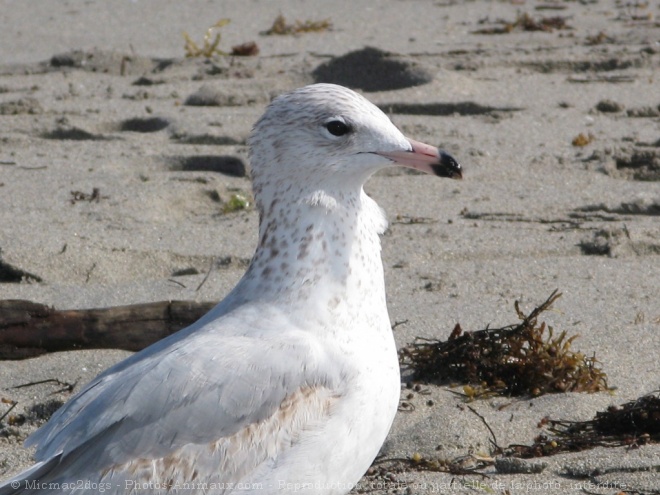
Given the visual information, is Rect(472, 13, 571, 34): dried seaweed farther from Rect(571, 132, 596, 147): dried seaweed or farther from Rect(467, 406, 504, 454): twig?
Rect(467, 406, 504, 454): twig

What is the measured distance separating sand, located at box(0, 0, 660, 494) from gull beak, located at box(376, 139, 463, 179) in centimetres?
90

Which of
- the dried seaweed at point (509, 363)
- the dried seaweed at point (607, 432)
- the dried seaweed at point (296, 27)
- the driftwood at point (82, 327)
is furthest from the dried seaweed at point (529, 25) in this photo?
the dried seaweed at point (607, 432)

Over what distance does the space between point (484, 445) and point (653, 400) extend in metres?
0.53

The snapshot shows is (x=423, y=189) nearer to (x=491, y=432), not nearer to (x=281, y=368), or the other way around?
(x=491, y=432)

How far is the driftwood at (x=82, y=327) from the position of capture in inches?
162

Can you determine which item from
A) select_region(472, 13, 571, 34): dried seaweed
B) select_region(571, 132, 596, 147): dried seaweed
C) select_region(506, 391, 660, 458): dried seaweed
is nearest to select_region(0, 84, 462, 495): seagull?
select_region(506, 391, 660, 458): dried seaweed

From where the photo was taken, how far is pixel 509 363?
4094 millimetres

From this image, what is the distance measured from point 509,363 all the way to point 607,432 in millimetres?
518

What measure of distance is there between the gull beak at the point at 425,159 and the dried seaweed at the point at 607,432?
36.5 inches

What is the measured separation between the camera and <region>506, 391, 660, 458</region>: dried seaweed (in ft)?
11.8

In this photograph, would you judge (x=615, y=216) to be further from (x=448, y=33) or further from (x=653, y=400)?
(x=448, y=33)

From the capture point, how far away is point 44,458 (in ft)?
9.41

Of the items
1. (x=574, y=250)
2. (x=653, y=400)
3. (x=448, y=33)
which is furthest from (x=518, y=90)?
(x=653, y=400)

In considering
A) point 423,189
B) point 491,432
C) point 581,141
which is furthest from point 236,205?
point 491,432
